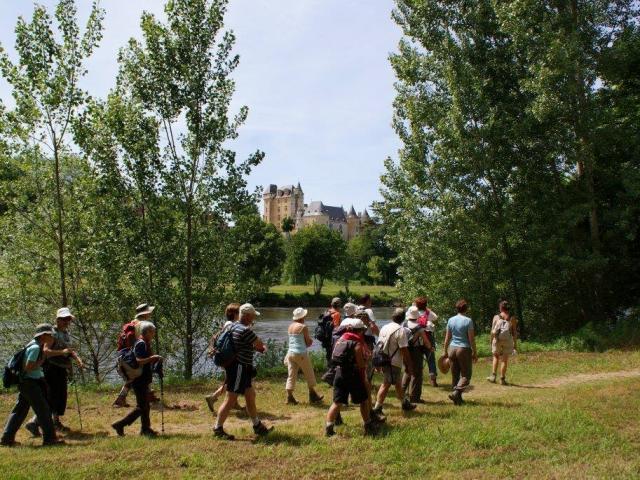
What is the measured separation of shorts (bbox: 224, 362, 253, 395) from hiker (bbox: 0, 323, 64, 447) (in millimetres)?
2529

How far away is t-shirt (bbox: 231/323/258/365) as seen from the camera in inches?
314

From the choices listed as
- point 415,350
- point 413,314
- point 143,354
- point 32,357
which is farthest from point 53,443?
point 413,314

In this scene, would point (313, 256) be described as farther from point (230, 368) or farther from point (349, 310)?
point (230, 368)

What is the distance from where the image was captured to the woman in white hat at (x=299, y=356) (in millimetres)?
10516

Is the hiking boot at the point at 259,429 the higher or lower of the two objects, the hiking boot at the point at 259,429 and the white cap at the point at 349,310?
the lower

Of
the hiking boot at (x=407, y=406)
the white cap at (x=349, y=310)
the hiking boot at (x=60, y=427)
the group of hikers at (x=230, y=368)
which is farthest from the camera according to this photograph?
the white cap at (x=349, y=310)

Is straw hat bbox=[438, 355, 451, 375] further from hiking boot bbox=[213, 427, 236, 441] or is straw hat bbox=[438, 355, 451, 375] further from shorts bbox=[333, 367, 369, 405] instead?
hiking boot bbox=[213, 427, 236, 441]

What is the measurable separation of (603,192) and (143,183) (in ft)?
53.0

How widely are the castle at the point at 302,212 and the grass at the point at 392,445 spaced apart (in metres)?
149

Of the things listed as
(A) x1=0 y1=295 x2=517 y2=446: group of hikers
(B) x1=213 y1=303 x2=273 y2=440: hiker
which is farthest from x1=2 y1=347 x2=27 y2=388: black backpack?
(B) x1=213 y1=303 x2=273 y2=440: hiker

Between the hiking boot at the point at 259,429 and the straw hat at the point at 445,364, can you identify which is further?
the straw hat at the point at 445,364

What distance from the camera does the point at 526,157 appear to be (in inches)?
806

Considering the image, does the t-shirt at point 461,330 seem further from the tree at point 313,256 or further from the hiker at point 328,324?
the tree at point 313,256

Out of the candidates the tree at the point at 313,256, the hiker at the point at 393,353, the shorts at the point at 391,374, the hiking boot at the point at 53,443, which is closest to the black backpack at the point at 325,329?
the hiker at the point at 393,353
